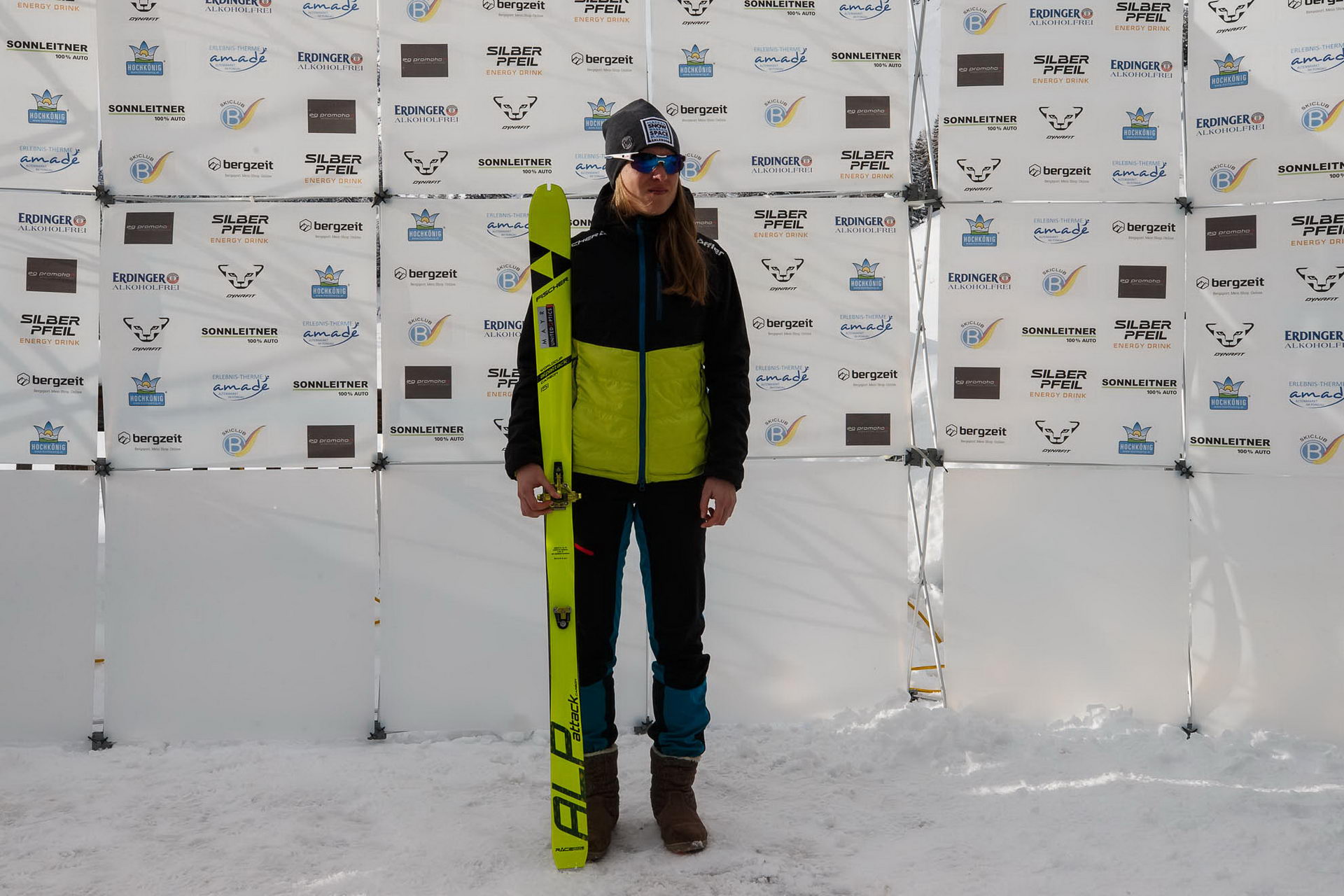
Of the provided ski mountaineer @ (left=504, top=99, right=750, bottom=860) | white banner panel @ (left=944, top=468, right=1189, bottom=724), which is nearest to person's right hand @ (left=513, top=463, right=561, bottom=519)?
ski mountaineer @ (left=504, top=99, right=750, bottom=860)

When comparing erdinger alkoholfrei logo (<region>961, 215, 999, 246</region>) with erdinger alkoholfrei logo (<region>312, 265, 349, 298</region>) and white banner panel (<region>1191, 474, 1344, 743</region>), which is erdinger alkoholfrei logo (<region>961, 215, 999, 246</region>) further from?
erdinger alkoholfrei logo (<region>312, 265, 349, 298</region>)

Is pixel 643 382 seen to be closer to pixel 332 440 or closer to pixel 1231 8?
pixel 332 440

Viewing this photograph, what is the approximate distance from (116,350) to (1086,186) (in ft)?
12.6

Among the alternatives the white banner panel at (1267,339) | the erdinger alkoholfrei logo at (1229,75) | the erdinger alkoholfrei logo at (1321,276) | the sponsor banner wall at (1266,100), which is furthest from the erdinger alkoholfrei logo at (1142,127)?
the erdinger alkoholfrei logo at (1321,276)

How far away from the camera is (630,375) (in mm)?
2588

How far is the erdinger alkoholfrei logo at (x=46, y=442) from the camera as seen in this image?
3705 mm

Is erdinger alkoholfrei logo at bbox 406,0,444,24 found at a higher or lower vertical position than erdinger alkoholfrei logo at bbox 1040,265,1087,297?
higher

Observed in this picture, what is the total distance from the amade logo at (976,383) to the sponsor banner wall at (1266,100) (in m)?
1.05

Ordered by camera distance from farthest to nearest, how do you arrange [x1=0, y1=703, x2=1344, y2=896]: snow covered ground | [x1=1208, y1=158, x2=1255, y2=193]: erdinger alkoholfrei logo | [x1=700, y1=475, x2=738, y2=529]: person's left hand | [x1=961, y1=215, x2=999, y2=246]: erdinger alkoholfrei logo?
1. [x1=961, y1=215, x2=999, y2=246]: erdinger alkoholfrei logo
2. [x1=1208, y1=158, x2=1255, y2=193]: erdinger alkoholfrei logo
3. [x1=700, y1=475, x2=738, y2=529]: person's left hand
4. [x1=0, y1=703, x2=1344, y2=896]: snow covered ground

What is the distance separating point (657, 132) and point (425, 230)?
1554 mm

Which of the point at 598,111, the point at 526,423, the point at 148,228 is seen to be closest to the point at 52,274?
the point at 148,228

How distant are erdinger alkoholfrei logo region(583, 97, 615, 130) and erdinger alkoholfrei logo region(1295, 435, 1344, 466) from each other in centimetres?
296

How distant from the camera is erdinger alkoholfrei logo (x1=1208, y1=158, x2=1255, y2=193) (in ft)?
12.3

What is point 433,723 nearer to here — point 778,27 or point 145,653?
point 145,653
